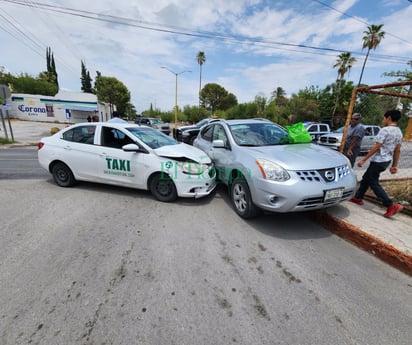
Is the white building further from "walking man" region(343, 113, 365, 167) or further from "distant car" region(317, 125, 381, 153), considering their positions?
"walking man" region(343, 113, 365, 167)

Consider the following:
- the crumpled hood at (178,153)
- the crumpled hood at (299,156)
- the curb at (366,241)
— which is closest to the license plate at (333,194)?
the crumpled hood at (299,156)

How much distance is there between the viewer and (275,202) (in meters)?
2.97

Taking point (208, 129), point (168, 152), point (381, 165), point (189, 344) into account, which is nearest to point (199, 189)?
point (168, 152)

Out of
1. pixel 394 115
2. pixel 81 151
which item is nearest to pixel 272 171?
pixel 394 115

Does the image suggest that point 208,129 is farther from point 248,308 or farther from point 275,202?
point 248,308

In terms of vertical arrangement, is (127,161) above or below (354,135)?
below

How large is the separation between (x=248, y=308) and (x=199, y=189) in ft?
8.12

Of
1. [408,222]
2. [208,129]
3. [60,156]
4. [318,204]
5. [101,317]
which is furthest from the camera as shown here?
[208,129]

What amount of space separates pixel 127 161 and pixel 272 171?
285 centimetres

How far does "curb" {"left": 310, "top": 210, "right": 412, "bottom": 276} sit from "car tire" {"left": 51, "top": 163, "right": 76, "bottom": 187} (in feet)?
17.2

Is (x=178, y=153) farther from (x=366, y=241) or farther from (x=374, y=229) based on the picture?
(x=374, y=229)

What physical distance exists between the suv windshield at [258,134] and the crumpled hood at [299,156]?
0.32 metres

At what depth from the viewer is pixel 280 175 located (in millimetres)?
2951

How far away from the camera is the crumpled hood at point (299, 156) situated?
A: 9.87 ft
